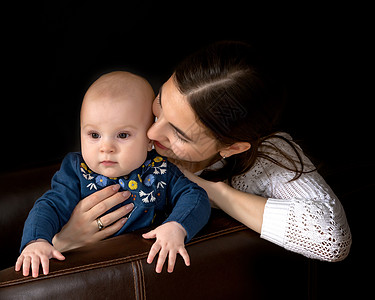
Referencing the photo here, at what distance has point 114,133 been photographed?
1289 millimetres

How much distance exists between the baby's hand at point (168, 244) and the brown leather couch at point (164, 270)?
0.02 meters

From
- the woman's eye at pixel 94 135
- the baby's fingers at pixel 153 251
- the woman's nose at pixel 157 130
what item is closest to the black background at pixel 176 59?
the woman's eye at pixel 94 135

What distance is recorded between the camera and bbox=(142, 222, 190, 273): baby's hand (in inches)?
46.2

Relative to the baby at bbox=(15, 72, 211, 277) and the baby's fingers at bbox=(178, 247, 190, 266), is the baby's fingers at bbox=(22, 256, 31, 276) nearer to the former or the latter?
the baby at bbox=(15, 72, 211, 277)

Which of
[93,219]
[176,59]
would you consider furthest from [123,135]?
[176,59]

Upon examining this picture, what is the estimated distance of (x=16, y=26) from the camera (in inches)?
69.1

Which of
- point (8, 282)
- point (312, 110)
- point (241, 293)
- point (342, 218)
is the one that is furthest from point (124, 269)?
point (312, 110)

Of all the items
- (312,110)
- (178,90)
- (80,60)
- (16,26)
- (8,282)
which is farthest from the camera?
(312,110)

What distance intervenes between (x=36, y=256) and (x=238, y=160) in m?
0.71

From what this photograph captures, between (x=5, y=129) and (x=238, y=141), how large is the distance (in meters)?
1.11

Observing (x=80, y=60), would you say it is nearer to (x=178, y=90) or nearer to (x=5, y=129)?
(x=5, y=129)

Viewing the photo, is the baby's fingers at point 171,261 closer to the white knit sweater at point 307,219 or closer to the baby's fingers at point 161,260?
the baby's fingers at point 161,260

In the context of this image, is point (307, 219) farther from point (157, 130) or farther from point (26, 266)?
point (26, 266)

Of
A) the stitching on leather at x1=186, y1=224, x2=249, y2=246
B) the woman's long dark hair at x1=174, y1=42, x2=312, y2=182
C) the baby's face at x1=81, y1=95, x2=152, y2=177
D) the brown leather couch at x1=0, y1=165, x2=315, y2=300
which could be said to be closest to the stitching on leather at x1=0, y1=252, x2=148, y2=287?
the brown leather couch at x1=0, y1=165, x2=315, y2=300
